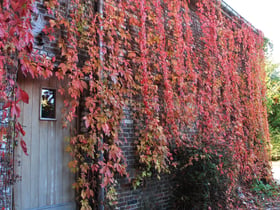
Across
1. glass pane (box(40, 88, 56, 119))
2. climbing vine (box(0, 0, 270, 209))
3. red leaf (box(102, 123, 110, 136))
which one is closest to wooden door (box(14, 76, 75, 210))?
glass pane (box(40, 88, 56, 119))

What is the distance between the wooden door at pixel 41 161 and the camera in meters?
3.74

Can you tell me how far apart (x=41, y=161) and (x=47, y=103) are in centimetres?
82

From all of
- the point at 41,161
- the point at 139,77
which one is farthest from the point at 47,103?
the point at 139,77

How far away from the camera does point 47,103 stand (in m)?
4.14

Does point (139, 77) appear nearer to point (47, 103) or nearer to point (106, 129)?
point (106, 129)

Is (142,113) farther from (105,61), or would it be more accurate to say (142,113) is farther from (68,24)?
(68,24)

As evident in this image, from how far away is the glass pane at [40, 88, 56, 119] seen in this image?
4078 mm

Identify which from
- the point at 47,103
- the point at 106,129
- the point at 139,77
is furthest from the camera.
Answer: the point at 139,77

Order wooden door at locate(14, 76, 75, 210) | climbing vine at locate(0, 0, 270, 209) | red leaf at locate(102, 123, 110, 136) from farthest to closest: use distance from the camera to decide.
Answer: red leaf at locate(102, 123, 110, 136), climbing vine at locate(0, 0, 270, 209), wooden door at locate(14, 76, 75, 210)

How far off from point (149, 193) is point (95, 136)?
1830 millimetres

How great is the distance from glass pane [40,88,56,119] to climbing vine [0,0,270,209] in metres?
0.21

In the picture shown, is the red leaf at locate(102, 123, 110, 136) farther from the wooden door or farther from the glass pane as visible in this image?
the glass pane

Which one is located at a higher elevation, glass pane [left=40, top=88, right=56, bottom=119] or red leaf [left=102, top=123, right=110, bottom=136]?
glass pane [left=40, top=88, right=56, bottom=119]

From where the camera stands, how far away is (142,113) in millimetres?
5395
